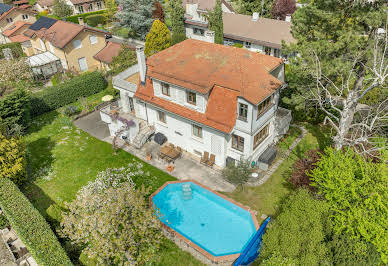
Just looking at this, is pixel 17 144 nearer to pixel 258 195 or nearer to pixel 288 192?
pixel 258 195

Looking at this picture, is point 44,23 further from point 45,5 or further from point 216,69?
point 45,5

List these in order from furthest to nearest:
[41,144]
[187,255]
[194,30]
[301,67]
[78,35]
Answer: [194,30] → [78,35] → [41,144] → [301,67] → [187,255]

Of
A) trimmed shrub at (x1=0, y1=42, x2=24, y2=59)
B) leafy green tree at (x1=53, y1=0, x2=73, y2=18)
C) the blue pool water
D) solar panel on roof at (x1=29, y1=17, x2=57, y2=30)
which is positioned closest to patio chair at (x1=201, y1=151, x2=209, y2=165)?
the blue pool water

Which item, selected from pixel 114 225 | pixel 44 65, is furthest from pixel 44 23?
pixel 114 225

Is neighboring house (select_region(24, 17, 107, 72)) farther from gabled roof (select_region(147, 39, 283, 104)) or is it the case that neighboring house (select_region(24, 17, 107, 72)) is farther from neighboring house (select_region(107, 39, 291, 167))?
gabled roof (select_region(147, 39, 283, 104))

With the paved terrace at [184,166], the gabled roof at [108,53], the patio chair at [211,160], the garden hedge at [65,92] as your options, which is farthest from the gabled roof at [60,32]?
the patio chair at [211,160]

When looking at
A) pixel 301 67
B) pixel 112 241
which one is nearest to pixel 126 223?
pixel 112 241
